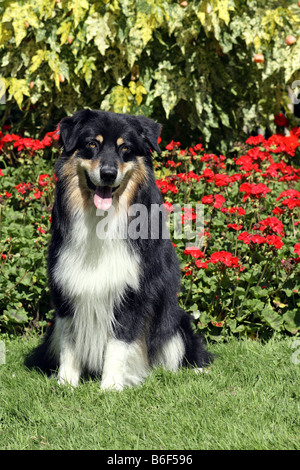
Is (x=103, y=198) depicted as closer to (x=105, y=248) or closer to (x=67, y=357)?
(x=105, y=248)

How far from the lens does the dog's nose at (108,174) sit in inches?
135

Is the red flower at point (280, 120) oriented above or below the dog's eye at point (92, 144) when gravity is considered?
above

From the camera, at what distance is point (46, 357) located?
4.08 meters

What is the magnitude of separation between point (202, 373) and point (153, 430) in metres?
0.84

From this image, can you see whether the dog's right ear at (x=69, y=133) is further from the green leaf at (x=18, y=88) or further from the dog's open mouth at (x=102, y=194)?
the green leaf at (x=18, y=88)

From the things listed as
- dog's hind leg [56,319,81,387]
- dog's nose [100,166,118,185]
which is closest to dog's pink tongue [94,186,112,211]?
dog's nose [100,166,118,185]

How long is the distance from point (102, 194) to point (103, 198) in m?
0.03

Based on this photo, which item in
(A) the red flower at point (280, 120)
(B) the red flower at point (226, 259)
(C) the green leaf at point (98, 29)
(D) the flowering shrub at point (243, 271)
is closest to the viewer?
(B) the red flower at point (226, 259)

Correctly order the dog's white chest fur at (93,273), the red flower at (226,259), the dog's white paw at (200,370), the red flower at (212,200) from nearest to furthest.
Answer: the dog's white chest fur at (93,273) < the dog's white paw at (200,370) < the red flower at (226,259) < the red flower at (212,200)

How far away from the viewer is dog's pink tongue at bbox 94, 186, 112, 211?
3562 mm

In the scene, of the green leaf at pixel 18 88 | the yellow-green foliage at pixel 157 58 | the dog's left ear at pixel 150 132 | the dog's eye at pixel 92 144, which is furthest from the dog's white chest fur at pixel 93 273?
the green leaf at pixel 18 88

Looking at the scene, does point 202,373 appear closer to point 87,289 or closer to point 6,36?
point 87,289

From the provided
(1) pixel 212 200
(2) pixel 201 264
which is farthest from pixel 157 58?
(2) pixel 201 264

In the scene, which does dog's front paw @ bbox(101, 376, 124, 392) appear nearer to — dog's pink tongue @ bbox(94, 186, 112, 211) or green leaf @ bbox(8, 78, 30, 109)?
dog's pink tongue @ bbox(94, 186, 112, 211)
